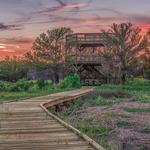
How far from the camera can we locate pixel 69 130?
1139cm

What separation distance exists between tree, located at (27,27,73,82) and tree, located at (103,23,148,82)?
10872 mm

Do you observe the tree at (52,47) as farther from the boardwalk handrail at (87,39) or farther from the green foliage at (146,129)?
the green foliage at (146,129)

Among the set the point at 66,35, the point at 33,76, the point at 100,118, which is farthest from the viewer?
the point at 33,76

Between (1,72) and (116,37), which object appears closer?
(116,37)

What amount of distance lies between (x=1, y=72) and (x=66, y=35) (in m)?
16.2

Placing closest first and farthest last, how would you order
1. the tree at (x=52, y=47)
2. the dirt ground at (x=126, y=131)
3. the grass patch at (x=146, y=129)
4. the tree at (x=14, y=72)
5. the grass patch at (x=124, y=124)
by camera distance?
the dirt ground at (x=126, y=131) → the grass patch at (x=146, y=129) → the grass patch at (x=124, y=124) → the tree at (x=52, y=47) → the tree at (x=14, y=72)

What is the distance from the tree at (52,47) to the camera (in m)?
59.5

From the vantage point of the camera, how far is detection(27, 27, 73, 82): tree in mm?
59469

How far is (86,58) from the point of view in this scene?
51750mm

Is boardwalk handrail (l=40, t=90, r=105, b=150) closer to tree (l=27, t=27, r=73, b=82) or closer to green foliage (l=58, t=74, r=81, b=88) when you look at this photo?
green foliage (l=58, t=74, r=81, b=88)

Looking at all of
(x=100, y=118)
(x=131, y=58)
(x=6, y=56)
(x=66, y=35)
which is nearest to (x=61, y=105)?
(x=100, y=118)

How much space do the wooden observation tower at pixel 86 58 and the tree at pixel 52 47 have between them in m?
4.74

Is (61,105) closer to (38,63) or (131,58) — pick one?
(131,58)

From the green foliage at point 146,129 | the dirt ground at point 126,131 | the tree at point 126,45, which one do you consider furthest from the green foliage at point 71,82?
the green foliage at point 146,129
